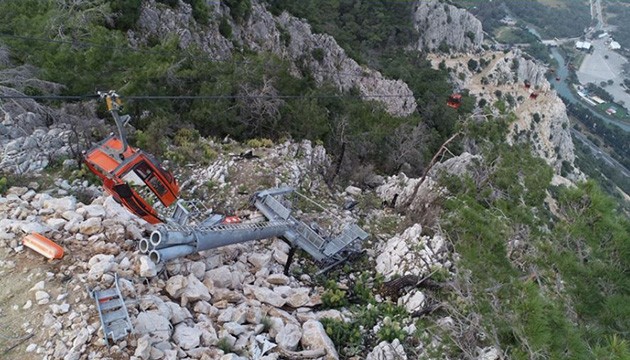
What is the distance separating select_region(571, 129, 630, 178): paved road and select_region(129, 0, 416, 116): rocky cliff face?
1948 inches

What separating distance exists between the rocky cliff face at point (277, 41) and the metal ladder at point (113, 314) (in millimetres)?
15692

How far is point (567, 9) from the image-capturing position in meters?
128

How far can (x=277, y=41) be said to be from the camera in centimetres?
3066

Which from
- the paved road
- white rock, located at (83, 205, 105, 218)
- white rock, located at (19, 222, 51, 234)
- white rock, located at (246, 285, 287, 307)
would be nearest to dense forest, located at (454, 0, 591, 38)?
the paved road

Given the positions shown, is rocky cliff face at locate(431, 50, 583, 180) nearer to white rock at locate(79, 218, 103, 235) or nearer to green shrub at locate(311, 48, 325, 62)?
green shrub at locate(311, 48, 325, 62)

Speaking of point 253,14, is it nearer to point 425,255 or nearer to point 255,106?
point 255,106

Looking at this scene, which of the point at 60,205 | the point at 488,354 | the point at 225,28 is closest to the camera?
the point at 488,354

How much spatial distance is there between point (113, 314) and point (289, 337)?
231cm

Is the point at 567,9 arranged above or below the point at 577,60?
above

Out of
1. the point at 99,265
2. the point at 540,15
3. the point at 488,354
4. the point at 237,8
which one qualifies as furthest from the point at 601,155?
the point at 99,265

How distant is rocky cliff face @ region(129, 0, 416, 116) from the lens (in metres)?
21.4

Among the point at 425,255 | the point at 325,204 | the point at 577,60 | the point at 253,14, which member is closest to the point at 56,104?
the point at 325,204

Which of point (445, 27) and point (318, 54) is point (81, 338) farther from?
point (445, 27)

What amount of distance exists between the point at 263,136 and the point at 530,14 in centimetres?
12275
